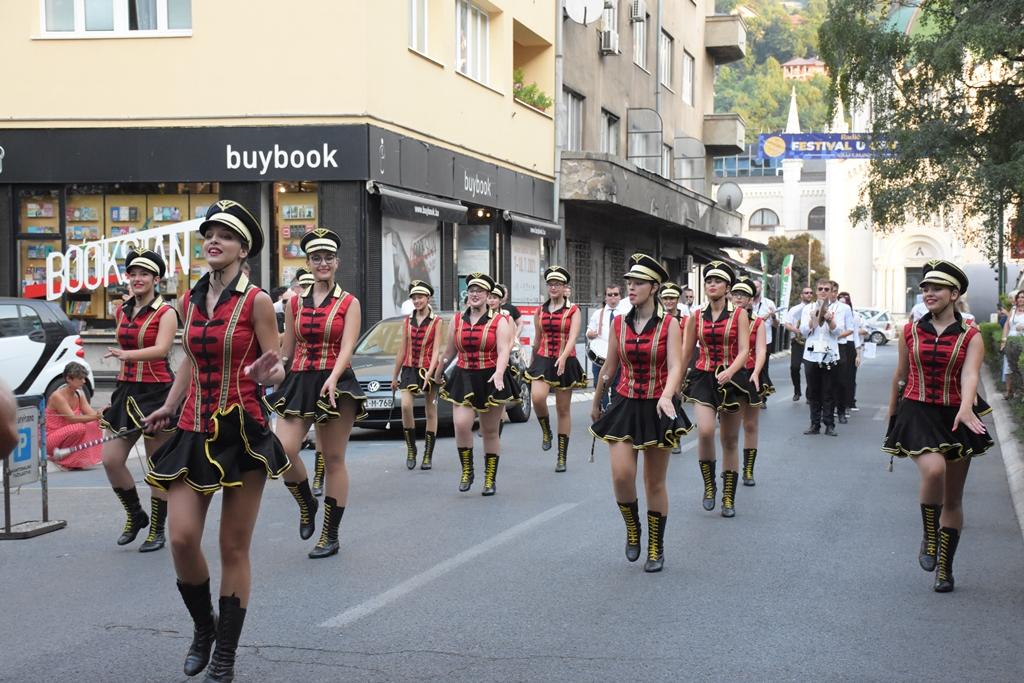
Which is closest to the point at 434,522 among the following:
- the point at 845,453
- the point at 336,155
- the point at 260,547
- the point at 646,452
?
the point at 260,547

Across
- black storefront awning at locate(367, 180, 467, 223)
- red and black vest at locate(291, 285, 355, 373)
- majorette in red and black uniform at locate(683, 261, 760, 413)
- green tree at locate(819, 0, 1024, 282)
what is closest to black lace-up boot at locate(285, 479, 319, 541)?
red and black vest at locate(291, 285, 355, 373)

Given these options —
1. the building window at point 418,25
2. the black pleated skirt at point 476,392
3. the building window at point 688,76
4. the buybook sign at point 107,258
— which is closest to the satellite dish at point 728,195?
the building window at point 688,76

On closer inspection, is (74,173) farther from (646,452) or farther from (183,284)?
(646,452)

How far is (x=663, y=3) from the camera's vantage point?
39719 millimetres

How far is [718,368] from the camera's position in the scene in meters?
10.7

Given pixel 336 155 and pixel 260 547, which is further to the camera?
pixel 336 155

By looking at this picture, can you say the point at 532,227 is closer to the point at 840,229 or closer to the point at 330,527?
the point at 330,527

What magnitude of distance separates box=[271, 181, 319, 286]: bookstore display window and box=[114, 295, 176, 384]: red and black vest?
12.9 metres

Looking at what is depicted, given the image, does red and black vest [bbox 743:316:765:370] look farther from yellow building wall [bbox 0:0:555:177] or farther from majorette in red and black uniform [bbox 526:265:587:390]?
yellow building wall [bbox 0:0:555:177]

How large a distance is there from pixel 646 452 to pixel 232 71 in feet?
50.0

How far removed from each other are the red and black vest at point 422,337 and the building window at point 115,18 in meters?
10.6

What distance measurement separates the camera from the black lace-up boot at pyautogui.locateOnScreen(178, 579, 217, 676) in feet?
18.0

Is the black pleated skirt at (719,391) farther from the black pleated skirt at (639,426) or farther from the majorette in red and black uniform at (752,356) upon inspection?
the black pleated skirt at (639,426)

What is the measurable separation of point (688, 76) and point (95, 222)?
2684 cm
